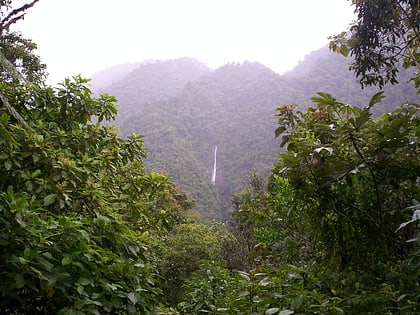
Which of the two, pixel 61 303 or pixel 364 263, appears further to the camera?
pixel 364 263

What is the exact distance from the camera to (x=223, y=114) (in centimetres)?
3744

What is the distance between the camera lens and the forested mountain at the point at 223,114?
2391 centimetres

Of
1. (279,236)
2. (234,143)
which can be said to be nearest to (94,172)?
(279,236)

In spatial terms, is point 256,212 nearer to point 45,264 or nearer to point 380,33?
point 45,264

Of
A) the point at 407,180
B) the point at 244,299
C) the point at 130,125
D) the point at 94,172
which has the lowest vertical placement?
the point at 244,299

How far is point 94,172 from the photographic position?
93.9 inches

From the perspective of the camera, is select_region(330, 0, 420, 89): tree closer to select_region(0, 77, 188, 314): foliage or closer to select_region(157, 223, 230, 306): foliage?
select_region(0, 77, 188, 314): foliage

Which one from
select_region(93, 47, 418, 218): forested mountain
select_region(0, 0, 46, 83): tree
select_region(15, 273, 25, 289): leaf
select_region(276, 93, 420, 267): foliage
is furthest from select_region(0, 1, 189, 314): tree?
select_region(93, 47, 418, 218): forested mountain

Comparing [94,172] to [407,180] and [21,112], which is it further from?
[407,180]

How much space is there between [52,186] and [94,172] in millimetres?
495

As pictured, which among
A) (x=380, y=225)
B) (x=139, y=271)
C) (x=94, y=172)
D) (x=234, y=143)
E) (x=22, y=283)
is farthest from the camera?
(x=234, y=143)

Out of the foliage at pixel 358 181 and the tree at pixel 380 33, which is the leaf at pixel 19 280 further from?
the tree at pixel 380 33

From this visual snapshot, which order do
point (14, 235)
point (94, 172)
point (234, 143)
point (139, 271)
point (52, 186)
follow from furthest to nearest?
1. point (234, 143)
2. point (94, 172)
3. point (52, 186)
4. point (139, 271)
5. point (14, 235)

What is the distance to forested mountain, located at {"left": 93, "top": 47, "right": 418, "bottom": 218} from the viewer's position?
2391 cm
